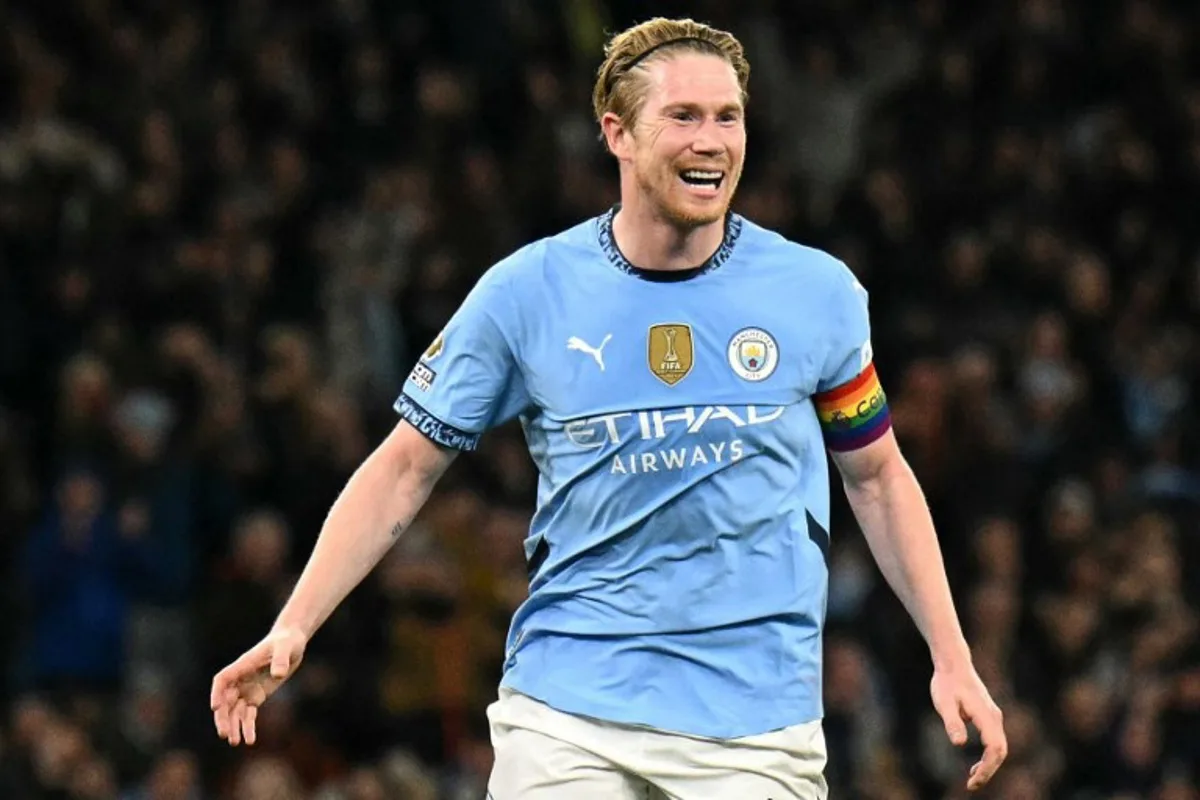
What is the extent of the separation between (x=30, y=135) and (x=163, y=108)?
878 millimetres

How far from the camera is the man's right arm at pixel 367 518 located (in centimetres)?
504

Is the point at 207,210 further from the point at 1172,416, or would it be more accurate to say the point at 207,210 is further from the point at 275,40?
the point at 1172,416

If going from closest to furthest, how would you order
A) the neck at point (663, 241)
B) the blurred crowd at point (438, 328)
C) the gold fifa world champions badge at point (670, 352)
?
the gold fifa world champions badge at point (670, 352) < the neck at point (663, 241) < the blurred crowd at point (438, 328)

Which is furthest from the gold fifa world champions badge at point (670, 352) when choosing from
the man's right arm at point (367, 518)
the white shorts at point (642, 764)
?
the white shorts at point (642, 764)

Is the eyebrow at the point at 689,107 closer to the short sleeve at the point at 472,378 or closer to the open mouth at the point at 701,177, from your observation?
the open mouth at the point at 701,177

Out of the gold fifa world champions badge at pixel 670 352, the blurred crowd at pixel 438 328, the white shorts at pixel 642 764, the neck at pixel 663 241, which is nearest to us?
the white shorts at pixel 642 764

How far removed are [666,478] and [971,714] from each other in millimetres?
785

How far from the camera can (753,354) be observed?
4977 millimetres

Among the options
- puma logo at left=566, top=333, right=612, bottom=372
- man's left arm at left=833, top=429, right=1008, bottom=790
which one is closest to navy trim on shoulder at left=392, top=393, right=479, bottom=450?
puma logo at left=566, top=333, right=612, bottom=372

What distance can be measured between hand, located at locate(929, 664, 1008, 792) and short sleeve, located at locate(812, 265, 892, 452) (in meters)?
0.53

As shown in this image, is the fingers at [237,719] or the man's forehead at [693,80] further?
the man's forehead at [693,80]

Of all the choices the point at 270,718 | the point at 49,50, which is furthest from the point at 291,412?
the point at 49,50

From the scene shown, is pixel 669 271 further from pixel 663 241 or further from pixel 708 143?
pixel 708 143

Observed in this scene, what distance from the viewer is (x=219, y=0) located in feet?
46.1
